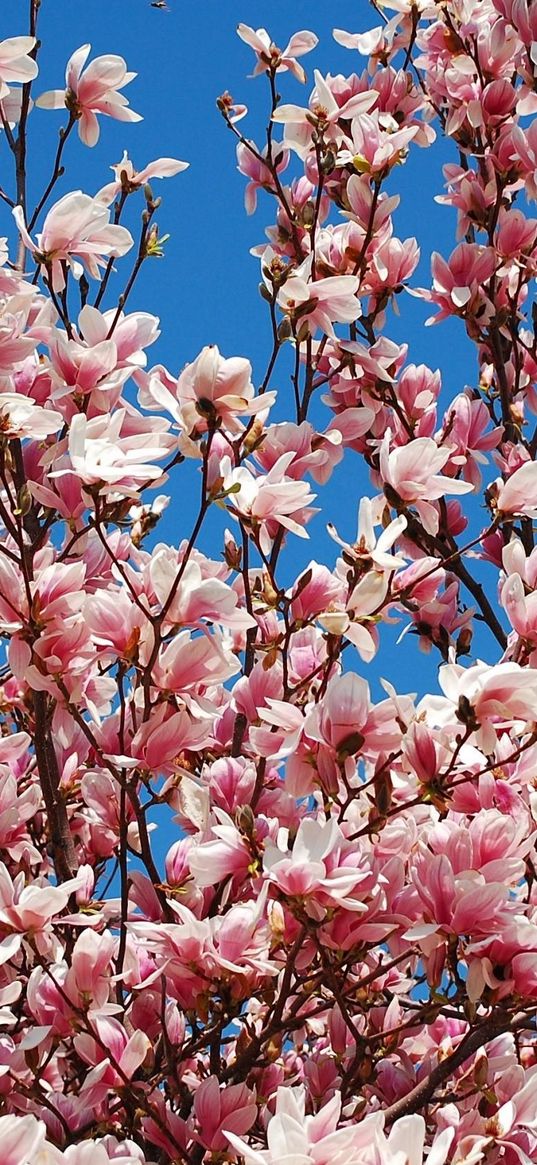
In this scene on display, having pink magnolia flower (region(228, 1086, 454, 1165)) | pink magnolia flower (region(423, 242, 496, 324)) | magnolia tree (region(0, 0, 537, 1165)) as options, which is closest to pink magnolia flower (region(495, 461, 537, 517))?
magnolia tree (region(0, 0, 537, 1165))

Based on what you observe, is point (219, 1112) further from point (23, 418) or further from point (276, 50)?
point (276, 50)

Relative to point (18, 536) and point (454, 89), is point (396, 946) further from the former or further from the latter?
point (454, 89)

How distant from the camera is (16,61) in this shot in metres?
1.99

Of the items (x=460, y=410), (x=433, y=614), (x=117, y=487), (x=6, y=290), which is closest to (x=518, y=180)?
(x=460, y=410)

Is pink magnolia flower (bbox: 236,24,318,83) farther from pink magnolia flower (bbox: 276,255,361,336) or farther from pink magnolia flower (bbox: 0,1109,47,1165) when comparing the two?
pink magnolia flower (bbox: 0,1109,47,1165)

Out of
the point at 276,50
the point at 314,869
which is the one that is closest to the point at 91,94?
the point at 276,50

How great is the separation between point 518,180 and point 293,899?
217 cm

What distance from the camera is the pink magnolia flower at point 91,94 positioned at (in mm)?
2260

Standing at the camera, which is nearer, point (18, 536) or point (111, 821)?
point (18, 536)

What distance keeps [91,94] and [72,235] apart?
502 mm

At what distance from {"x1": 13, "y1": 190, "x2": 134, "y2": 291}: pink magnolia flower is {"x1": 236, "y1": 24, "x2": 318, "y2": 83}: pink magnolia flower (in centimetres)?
97

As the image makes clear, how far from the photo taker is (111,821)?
1.94 meters

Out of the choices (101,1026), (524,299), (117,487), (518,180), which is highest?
(518,180)

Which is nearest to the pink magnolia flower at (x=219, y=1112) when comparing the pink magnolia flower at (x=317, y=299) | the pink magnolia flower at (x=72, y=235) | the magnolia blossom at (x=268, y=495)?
the magnolia blossom at (x=268, y=495)
